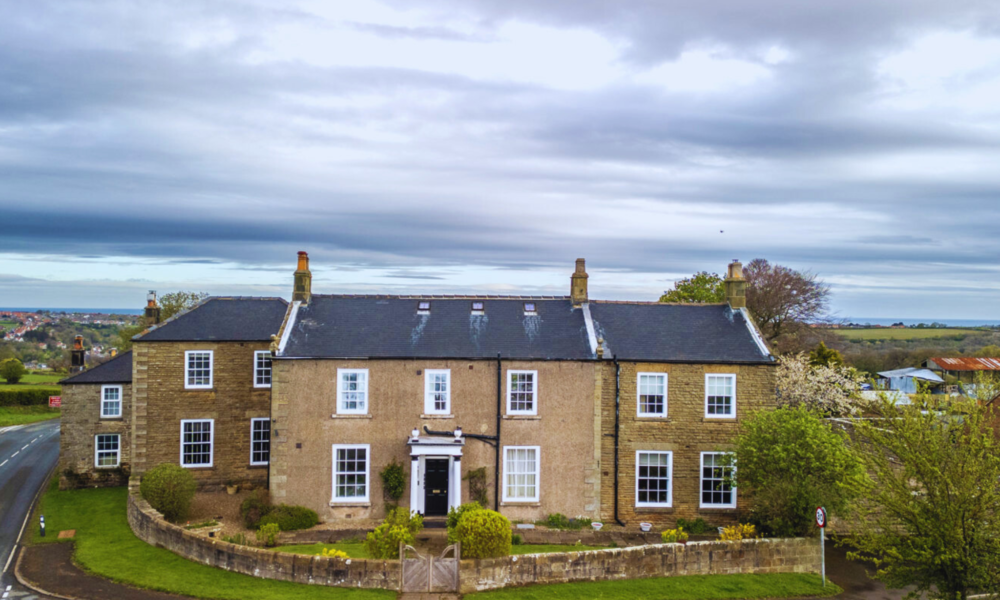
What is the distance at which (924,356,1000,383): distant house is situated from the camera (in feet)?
223

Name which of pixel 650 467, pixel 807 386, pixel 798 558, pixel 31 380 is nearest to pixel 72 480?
pixel 650 467

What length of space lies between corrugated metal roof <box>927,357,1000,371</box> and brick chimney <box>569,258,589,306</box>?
57.1m

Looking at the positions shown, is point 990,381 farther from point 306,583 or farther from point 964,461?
point 306,583

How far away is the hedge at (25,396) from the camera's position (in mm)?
60781

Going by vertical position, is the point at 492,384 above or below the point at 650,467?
above

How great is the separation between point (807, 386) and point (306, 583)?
33.9 meters

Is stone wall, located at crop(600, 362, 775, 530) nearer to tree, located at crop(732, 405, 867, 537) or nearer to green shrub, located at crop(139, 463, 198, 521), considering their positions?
tree, located at crop(732, 405, 867, 537)

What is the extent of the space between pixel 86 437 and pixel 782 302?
48473 millimetres

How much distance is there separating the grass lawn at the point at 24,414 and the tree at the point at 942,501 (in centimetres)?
6425

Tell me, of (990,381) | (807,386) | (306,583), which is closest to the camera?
(990,381)

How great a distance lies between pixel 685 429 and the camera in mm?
27547

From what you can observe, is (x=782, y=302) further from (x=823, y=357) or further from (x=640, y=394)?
(x=640, y=394)

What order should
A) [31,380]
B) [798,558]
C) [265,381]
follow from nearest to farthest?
[798,558], [265,381], [31,380]

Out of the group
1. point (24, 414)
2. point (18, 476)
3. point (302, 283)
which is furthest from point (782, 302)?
point (24, 414)
